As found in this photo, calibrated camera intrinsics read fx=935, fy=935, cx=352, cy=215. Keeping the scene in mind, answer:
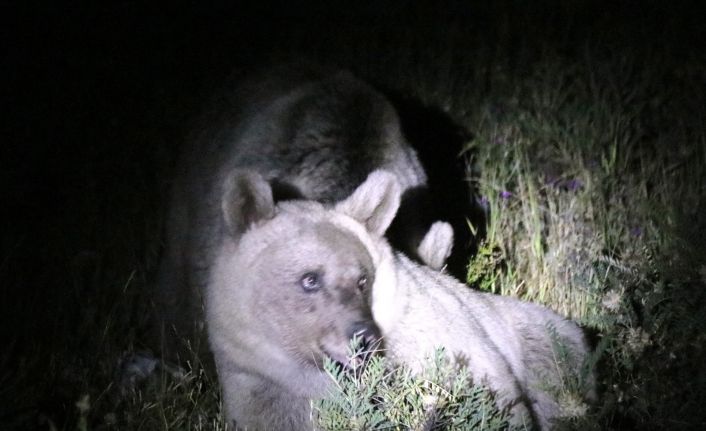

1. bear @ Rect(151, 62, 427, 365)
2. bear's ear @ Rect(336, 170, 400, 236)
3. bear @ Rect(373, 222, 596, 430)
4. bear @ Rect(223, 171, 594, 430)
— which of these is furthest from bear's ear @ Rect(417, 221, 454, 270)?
bear's ear @ Rect(336, 170, 400, 236)

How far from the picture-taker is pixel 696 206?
229 inches

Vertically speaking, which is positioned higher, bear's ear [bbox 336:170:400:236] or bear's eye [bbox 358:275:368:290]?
bear's ear [bbox 336:170:400:236]

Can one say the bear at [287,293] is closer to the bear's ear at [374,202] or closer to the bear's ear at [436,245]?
the bear's ear at [374,202]

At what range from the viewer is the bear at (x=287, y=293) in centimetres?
410

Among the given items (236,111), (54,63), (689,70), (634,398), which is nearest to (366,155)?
(236,111)

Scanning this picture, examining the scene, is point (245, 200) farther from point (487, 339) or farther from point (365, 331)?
point (487, 339)

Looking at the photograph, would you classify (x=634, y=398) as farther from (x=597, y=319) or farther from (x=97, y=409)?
(x=97, y=409)

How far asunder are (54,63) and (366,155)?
16.1 ft

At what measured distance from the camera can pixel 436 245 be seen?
5.34m

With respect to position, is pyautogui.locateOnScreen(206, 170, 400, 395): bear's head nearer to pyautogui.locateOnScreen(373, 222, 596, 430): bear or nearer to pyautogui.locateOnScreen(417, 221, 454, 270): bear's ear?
pyautogui.locateOnScreen(373, 222, 596, 430): bear

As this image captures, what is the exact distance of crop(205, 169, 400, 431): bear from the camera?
410 cm

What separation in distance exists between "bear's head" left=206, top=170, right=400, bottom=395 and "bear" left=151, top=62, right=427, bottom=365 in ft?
2.22

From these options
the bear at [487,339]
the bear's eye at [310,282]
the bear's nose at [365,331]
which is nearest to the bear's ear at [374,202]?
the bear at [487,339]

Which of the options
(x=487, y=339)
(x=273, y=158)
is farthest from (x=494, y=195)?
(x=487, y=339)
